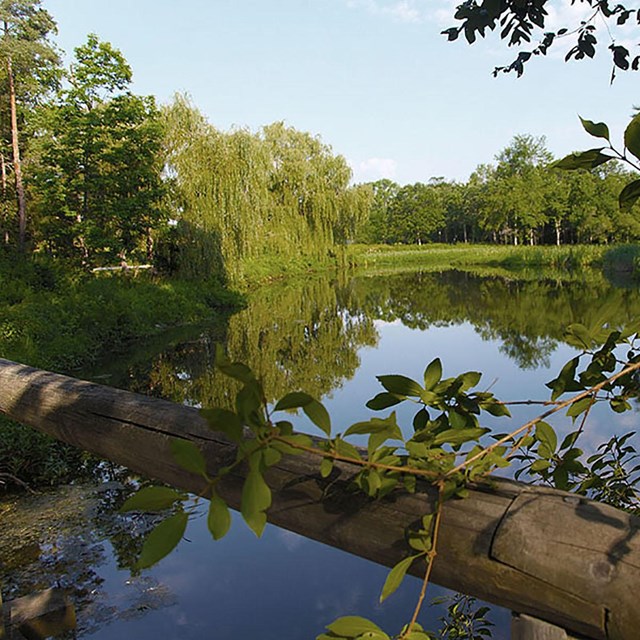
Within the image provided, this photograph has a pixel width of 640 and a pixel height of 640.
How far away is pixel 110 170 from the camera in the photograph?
15.9 meters

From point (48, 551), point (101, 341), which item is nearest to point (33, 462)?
point (48, 551)

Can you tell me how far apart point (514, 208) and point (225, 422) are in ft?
157

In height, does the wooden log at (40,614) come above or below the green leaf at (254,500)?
below

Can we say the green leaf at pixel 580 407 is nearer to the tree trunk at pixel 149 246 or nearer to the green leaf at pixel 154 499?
the green leaf at pixel 154 499

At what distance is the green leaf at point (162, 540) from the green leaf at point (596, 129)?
0.56 metres

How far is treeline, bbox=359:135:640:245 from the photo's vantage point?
40062 mm

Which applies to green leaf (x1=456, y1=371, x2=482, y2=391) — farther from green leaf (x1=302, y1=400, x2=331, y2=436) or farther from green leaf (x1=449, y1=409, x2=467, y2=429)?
green leaf (x1=302, y1=400, x2=331, y2=436)

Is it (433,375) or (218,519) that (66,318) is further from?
(218,519)

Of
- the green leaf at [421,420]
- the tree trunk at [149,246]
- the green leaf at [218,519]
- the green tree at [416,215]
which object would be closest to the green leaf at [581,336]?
the green leaf at [421,420]

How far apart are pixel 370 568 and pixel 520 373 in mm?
5649

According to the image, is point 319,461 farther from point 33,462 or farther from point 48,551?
point 33,462

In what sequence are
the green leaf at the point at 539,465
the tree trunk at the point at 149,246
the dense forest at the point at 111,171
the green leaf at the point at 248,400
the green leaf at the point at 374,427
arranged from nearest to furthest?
the green leaf at the point at 248,400
the green leaf at the point at 374,427
the green leaf at the point at 539,465
the dense forest at the point at 111,171
the tree trunk at the point at 149,246

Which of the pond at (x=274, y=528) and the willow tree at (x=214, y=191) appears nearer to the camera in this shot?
the pond at (x=274, y=528)

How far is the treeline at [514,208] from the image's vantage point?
40.1m
